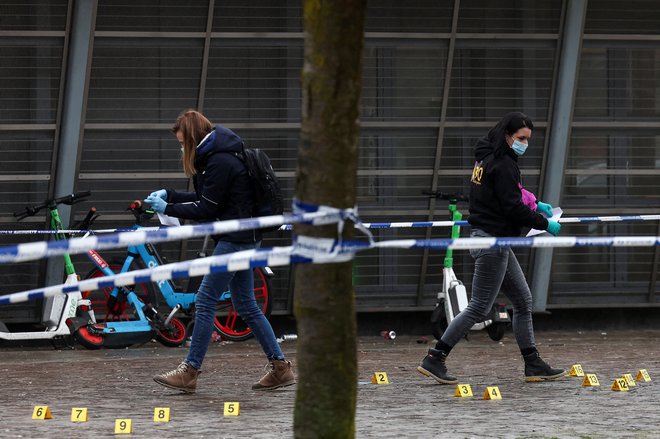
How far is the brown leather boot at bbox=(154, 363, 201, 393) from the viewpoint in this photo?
8.89 metres

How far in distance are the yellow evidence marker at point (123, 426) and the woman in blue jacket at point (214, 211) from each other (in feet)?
4.96

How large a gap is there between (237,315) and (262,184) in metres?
4.17

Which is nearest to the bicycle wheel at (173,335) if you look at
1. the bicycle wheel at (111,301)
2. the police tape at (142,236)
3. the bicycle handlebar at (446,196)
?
the bicycle wheel at (111,301)

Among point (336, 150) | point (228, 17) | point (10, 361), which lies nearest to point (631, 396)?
point (336, 150)

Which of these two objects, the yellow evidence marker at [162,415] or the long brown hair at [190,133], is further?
the long brown hair at [190,133]

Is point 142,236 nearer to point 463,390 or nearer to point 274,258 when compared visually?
point 274,258

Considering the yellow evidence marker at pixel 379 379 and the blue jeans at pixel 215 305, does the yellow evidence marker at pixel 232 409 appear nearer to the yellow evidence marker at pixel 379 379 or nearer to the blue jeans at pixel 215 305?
the blue jeans at pixel 215 305

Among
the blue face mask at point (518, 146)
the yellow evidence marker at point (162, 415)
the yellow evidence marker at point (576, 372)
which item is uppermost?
the blue face mask at point (518, 146)

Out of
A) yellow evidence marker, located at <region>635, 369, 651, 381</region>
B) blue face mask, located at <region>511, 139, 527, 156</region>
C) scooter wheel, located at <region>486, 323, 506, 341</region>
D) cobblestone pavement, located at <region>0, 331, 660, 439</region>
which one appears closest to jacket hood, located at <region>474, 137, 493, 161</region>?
blue face mask, located at <region>511, 139, 527, 156</region>

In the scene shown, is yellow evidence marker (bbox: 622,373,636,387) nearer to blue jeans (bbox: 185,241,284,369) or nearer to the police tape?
blue jeans (bbox: 185,241,284,369)

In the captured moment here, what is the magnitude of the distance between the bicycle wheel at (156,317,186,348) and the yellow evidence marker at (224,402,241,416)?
4.75 meters

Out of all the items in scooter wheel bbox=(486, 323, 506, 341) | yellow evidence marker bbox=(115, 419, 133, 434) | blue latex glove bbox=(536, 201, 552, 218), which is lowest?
scooter wheel bbox=(486, 323, 506, 341)

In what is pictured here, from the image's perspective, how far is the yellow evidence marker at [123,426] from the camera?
23.9 feet

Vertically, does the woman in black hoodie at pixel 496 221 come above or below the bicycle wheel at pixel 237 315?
above
